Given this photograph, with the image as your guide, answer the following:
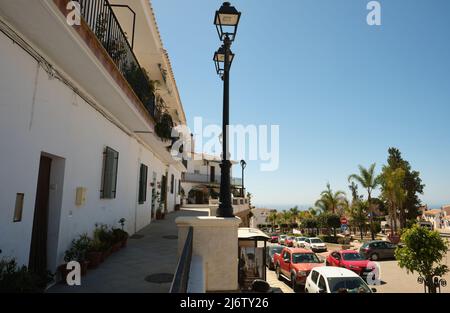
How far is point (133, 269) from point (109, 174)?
308 centimetres

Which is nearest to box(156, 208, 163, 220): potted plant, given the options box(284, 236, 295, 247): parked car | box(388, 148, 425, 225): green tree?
box(284, 236, 295, 247): parked car

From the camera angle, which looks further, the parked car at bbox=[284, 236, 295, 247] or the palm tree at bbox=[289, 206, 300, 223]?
the palm tree at bbox=[289, 206, 300, 223]

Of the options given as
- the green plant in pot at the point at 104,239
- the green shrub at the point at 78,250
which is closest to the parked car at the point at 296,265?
the green plant in pot at the point at 104,239

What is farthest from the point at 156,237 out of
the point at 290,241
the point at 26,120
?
the point at 290,241

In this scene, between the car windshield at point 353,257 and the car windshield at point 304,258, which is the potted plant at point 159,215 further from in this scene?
the car windshield at point 353,257

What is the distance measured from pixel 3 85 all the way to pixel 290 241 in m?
33.2

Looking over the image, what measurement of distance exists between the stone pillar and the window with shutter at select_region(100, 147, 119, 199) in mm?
4255

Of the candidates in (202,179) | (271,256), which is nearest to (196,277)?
(271,256)

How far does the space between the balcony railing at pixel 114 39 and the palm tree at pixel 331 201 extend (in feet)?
134

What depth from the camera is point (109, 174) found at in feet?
28.5

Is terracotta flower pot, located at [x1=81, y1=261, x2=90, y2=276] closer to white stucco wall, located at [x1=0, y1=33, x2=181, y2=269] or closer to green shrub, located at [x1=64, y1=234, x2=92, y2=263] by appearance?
green shrub, located at [x1=64, y1=234, x2=92, y2=263]

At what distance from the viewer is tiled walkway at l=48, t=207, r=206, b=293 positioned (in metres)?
5.53

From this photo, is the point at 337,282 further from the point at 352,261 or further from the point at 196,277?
the point at 196,277

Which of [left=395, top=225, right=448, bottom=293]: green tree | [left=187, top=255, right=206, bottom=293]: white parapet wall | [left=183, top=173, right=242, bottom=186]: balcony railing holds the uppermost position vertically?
[left=183, top=173, right=242, bottom=186]: balcony railing
